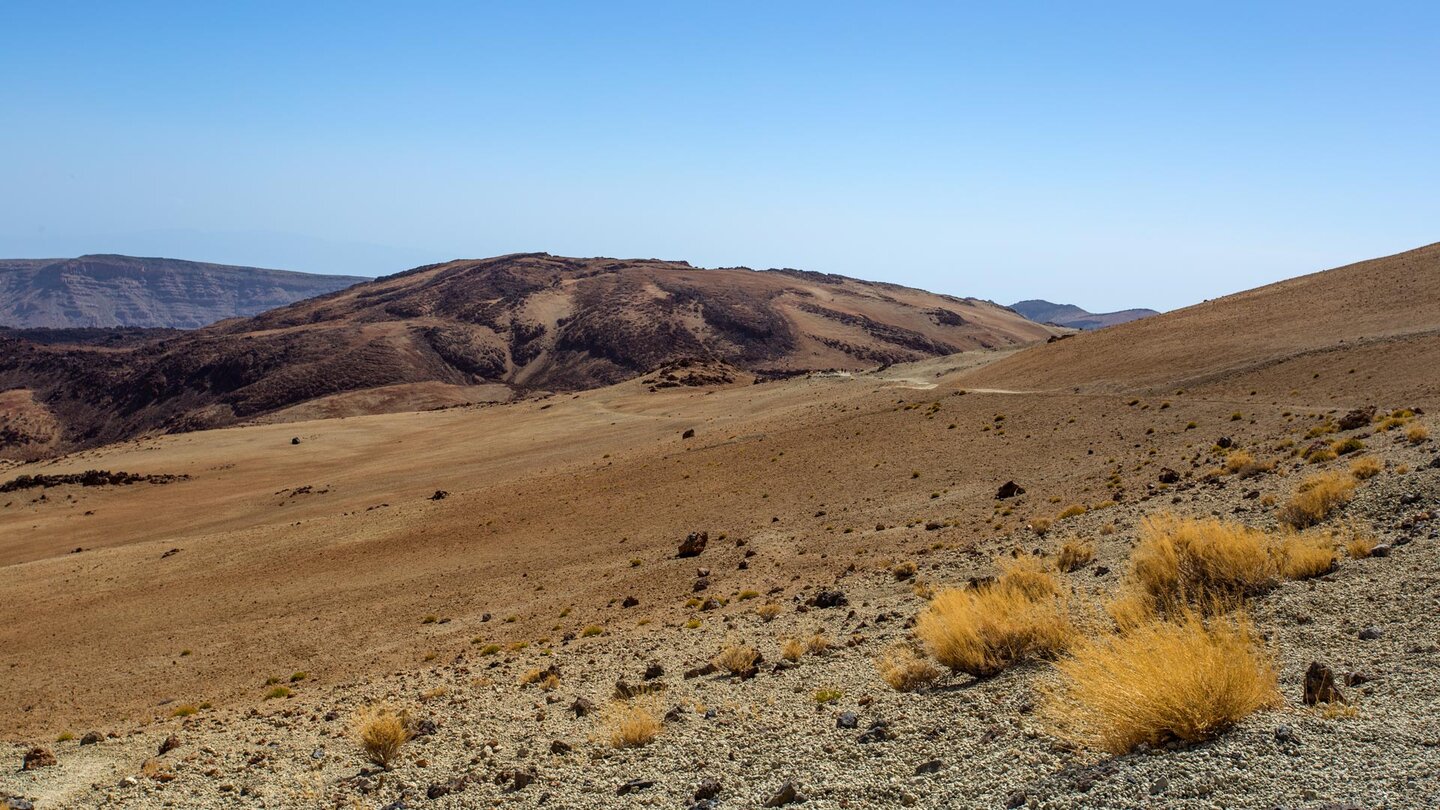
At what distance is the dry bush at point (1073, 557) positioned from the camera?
551 inches

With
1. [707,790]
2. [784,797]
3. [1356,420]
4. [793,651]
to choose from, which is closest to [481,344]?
[1356,420]

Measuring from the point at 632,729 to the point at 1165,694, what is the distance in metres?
4.99

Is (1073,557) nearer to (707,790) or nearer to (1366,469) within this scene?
(1366,469)

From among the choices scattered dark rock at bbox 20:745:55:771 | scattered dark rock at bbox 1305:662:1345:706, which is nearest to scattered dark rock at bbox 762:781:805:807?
scattered dark rock at bbox 1305:662:1345:706

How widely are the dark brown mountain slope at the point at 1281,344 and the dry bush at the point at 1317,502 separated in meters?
14.4

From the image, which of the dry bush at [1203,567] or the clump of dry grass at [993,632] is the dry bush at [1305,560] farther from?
the clump of dry grass at [993,632]

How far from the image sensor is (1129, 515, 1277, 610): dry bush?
32.7ft

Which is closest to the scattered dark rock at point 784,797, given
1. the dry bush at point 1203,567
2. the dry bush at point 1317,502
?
the dry bush at point 1203,567

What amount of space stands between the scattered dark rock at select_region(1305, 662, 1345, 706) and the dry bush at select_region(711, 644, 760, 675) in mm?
6285

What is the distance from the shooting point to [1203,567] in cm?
1032

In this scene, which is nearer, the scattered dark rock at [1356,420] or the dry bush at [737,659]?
the dry bush at [737,659]

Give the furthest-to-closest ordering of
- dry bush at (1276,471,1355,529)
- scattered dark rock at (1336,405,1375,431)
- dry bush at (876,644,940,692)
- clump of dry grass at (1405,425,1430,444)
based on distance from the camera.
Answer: scattered dark rock at (1336,405,1375,431) → clump of dry grass at (1405,425,1430,444) → dry bush at (1276,471,1355,529) → dry bush at (876,644,940,692)

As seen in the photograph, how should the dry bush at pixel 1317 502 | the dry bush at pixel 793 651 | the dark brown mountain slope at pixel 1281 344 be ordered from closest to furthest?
the dry bush at pixel 793 651, the dry bush at pixel 1317 502, the dark brown mountain slope at pixel 1281 344

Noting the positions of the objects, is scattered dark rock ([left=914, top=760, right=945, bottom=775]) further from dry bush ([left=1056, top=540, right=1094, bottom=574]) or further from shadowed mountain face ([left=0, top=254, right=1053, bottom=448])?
shadowed mountain face ([left=0, top=254, right=1053, bottom=448])
